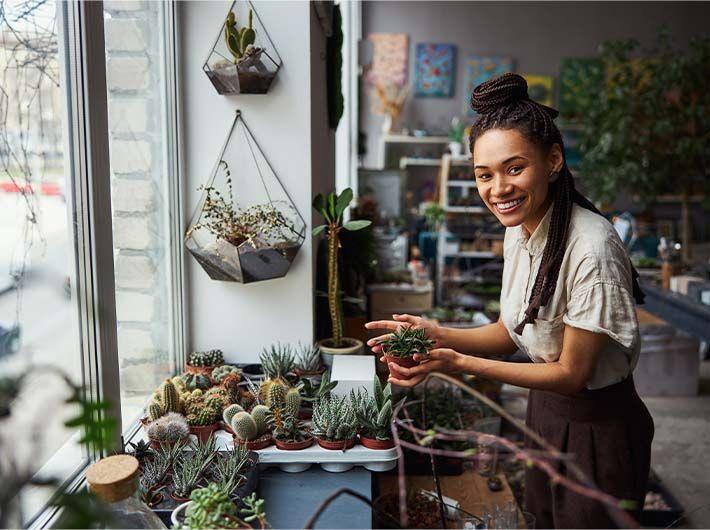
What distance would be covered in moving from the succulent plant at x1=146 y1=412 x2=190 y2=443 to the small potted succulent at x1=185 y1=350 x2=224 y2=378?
17.2 inches

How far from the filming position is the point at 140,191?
1947 millimetres

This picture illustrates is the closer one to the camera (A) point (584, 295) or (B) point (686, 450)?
(A) point (584, 295)

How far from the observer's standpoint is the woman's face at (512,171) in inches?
57.8

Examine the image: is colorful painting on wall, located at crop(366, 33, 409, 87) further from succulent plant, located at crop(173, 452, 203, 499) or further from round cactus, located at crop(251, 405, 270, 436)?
succulent plant, located at crop(173, 452, 203, 499)

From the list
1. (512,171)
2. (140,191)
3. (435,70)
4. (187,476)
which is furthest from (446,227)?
(187,476)

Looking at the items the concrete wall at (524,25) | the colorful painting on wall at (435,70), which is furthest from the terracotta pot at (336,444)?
the colorful painting on wall at (435,70)

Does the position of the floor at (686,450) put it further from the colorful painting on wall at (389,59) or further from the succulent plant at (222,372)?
the colorful painting on wall at (389,59)

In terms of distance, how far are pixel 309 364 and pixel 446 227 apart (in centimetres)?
472

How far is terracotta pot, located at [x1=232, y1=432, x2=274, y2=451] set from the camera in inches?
66.4

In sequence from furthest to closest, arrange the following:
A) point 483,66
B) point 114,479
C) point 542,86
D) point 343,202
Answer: point 483,66, point 542,86, point 343,202, point 114,479

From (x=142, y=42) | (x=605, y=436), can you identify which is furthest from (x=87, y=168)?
(x=605, y=436)

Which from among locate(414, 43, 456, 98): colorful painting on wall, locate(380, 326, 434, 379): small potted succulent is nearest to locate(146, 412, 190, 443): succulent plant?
locate(380, 326, 434, 379): small potted succulent

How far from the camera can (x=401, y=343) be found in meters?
1.51

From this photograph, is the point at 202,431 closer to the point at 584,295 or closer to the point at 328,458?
the point at 328,458
